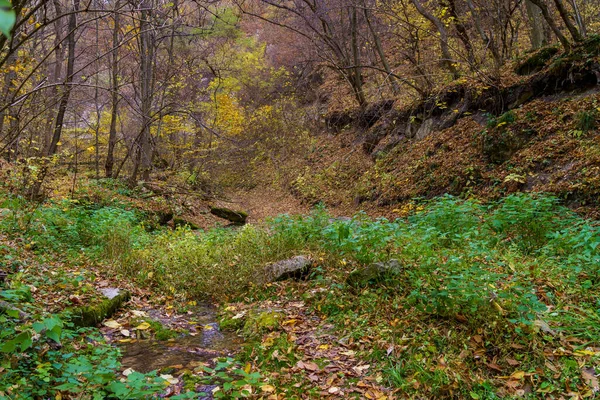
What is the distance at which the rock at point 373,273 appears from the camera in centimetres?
504

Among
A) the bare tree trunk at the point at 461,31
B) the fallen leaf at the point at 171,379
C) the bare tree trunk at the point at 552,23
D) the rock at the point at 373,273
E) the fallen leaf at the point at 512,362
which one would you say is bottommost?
the fallen leaf at the point at 171,379

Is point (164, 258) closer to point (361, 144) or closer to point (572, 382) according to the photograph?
point (572, 382)

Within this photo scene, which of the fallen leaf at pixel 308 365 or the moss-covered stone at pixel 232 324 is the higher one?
the fallen leaf at pixel 308 365

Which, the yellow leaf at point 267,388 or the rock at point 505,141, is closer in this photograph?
the yellow leaf at point 267,388

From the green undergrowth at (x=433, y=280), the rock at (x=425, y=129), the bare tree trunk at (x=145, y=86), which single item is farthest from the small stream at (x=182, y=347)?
the rock at (x=425, y=129)

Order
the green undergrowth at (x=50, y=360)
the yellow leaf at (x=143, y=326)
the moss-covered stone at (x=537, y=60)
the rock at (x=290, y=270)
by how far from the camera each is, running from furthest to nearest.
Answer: the moss-covered stone at (x=537, y=60) < the rock at (x=290, y=270) < the yellow leaf at (x=143, y=326) < the green undergrowth at (x=50, y=360)

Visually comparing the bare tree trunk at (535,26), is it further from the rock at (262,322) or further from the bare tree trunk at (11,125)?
the bare tree trunk at (11,125)

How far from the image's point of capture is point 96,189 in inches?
446

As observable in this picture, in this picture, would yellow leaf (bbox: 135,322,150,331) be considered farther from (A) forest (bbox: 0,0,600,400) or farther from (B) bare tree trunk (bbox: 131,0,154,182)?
(B) bare tree trunk (bbox: 131,0,154,182)

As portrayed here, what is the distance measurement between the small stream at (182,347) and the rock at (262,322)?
174 mm

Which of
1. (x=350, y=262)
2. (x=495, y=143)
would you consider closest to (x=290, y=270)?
(x=350, y=262)

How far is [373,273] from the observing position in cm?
514

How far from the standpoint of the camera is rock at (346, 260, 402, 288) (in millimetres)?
5039

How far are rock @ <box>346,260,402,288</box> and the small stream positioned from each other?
1.62 metres
